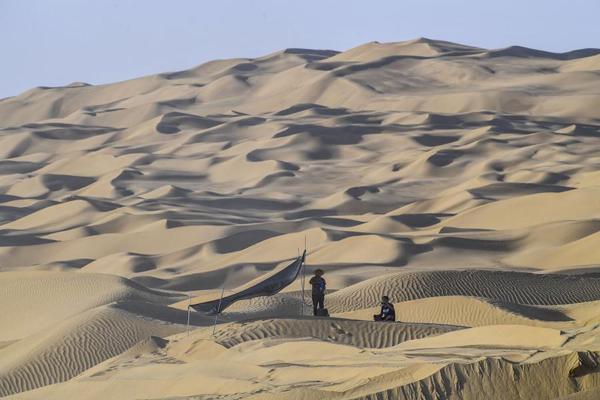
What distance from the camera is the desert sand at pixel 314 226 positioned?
40.4 ft

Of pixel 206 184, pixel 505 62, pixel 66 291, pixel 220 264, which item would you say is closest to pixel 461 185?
pixel 206 184

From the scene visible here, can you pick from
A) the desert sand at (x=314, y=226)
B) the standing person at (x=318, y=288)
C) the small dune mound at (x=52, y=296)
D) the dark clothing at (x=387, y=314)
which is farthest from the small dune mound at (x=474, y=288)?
the dark clothing at (x=387, y=314)

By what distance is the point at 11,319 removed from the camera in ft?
77.0

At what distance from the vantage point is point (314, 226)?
37.7 meters

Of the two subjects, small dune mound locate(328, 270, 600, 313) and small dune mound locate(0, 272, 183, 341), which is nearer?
small dune mound locate(328, 270, 600, 313)

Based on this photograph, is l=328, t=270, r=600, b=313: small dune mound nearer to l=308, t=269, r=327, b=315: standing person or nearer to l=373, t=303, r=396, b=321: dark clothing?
l=308, t=269, r=327, b=315: standing person

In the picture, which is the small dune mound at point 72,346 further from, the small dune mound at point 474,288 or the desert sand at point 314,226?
the small dune mound at point 474,288

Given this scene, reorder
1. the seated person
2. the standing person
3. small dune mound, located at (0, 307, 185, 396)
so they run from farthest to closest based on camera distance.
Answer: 1. small dune mound, located at (0, 307, 185, 396)
2. the standing person
3. the seated person

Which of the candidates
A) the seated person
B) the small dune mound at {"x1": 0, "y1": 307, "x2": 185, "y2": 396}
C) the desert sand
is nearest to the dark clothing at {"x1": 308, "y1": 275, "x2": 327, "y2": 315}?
the desert sand

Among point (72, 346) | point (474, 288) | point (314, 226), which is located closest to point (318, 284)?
point (72, 346)

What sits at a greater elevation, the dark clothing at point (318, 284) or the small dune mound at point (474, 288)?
the dark clothing at point (318, 284)

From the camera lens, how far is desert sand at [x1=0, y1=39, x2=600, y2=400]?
12320mm

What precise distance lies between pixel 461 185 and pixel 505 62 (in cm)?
3833

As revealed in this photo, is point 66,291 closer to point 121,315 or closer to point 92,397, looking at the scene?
point 121,315
